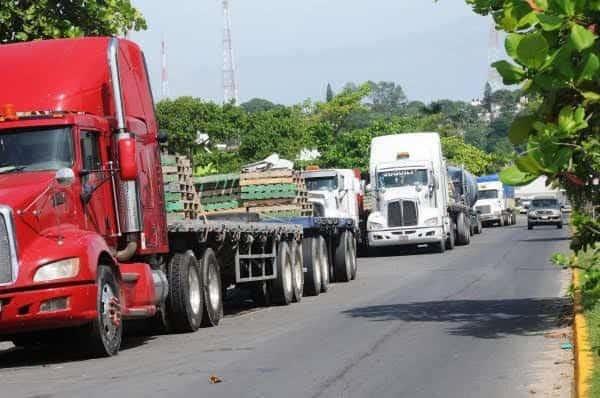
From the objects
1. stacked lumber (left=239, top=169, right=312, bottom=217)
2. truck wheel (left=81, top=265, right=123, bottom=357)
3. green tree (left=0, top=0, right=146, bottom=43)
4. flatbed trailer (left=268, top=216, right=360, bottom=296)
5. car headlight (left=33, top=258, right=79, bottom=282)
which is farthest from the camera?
stacked lumber (left=239, top=169, right=312, bottom=217)

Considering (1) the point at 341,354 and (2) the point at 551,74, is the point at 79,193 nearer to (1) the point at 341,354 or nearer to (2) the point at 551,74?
(1) the point at 341,354

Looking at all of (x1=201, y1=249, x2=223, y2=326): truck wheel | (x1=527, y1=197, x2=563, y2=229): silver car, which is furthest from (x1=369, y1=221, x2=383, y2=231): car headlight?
(x1=201, y1=249, x2=223, y2=326): truck wheel

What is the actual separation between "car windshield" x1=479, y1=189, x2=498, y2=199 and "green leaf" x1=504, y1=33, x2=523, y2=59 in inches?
2774

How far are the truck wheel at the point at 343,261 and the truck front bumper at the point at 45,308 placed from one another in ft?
51.7

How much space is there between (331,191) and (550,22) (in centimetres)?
2985

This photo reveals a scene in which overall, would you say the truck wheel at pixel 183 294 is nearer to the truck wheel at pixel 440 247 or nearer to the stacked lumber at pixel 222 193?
the stacked lumber at pixel 222 193

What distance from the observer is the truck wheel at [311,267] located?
25.5m

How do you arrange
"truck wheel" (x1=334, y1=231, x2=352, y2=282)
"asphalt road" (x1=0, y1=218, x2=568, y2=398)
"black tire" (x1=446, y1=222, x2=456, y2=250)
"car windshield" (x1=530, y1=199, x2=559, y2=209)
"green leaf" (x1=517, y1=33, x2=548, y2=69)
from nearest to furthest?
"green leaf" (x1=517, y1=33, x2=548, y2=69) < "asphalt road" (x1=0, y1=218, x2=568, y2=398) < "truck wheel" (x1=334, y1=231, x2=352, y2=282) < "black tire" (x1=446, y1=222, x2=456, y2=250) < "car windshield" (x1=530, y1=199, x2=559, y2=209)

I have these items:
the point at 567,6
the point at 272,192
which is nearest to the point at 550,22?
the point at 567,6

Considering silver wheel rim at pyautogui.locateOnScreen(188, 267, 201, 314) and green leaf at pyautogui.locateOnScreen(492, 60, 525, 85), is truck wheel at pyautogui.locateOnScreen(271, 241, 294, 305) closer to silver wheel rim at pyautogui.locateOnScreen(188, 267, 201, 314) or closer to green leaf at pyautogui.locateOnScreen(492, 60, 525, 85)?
silver wheel rim at pyautogui.locateOnScreen(188, 267, 201, 314)

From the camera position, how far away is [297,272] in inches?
963

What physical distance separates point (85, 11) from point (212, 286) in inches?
209

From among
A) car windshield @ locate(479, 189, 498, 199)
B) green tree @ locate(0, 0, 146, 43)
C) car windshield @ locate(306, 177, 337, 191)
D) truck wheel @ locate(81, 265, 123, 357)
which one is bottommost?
truck wheel @ locate(81, 265, 123, 357)

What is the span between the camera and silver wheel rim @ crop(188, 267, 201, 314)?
17.8 m
